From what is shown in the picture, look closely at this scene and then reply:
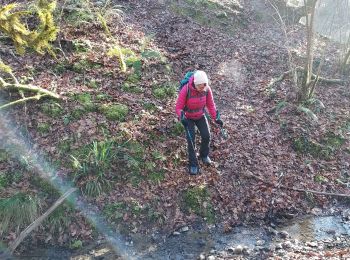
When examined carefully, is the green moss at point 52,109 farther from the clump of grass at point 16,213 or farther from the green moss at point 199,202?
the green moss at point 199,202

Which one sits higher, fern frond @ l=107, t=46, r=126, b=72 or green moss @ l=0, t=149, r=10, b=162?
fern frond @ l=107, t=46, r=126, b=72

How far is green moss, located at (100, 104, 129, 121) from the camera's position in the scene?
313 inches

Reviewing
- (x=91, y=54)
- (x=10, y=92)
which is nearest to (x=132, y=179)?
(x=10, y=92)

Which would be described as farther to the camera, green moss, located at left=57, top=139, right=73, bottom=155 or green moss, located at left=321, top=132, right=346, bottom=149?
green moss, located at left=321, top=132, right=346, bottom=149

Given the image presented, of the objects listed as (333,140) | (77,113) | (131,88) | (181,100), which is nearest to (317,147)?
(333,140)

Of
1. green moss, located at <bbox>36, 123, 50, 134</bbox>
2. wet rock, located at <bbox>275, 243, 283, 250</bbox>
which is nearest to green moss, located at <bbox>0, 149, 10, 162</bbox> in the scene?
green moss, located at <bbox>36, 123, 50, 134</bbox>

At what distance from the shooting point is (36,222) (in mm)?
6137

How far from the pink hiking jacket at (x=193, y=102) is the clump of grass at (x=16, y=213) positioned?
323cm

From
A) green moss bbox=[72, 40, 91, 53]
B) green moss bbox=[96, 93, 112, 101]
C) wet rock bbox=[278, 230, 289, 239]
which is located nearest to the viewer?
wet rock bbox=[278, 230, 289, 239]

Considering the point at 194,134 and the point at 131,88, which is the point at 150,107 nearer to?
the point at 131,88

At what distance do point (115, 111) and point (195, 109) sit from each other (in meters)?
2.10

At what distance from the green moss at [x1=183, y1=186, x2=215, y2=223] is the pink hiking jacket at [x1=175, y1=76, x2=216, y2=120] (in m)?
1.55

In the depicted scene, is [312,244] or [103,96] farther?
[103,96]

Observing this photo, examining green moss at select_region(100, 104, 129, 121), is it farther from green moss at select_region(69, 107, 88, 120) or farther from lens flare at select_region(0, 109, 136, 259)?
lens flare at select_region(0, 109, 136, 259)
